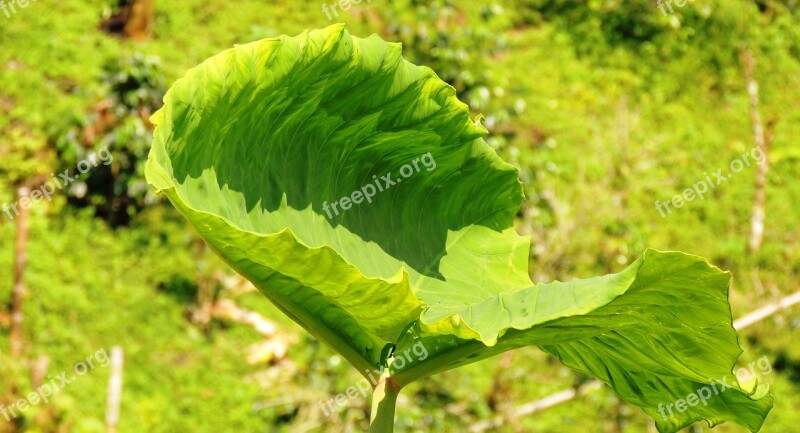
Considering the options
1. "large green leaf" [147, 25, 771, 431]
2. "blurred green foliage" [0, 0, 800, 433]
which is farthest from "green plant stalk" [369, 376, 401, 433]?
"blurred green foliage" [0, 0, 800, 433]

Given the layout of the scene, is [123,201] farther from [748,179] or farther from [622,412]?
[748,179]

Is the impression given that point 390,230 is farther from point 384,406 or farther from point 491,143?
point 491,143

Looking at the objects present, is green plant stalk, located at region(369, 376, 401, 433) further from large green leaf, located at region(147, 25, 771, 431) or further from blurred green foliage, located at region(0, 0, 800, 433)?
blurred green foliage, located at region(0, 0, 800, 433)

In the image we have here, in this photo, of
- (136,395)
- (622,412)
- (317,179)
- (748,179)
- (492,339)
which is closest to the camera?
(492,339)

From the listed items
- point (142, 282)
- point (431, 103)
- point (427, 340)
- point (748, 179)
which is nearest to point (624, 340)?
point (427, 340)

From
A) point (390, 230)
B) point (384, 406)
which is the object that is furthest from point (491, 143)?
point (384, 406)

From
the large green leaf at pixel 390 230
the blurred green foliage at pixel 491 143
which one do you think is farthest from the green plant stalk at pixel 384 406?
the blurred green foliage at pixel 491 143
